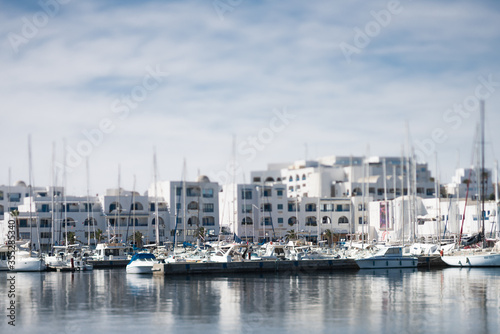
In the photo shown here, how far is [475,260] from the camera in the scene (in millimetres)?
82875

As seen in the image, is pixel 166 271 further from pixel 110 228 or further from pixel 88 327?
pixel 110 228

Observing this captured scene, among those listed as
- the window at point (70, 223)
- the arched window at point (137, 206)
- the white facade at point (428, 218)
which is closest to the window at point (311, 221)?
the white facade at point (428, 218)

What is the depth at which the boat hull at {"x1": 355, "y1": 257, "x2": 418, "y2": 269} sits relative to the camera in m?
83.9

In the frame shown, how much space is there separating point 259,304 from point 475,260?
43268 mm

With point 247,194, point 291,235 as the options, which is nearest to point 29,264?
point 291,235

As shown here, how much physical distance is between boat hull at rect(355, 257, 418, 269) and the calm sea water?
11259 mm

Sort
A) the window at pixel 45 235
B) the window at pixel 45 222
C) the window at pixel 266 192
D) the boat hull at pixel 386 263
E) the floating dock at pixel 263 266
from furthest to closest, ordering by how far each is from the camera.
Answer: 1. the window at pixel 266 192
2. the window at pixel 45 222
3. the window at pixel 45 235
4. the boat hull at pixel 386 263
5. the floating dock at pixel 263 266

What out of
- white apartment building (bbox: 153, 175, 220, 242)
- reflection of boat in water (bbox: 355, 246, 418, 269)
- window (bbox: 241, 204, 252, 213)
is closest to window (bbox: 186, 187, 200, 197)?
white apartment building (bbox: 153, 175, 220, 242)

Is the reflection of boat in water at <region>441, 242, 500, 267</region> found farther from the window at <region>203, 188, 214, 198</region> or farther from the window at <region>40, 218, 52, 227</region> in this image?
the window at <region>40, 218, 52, 227</region>

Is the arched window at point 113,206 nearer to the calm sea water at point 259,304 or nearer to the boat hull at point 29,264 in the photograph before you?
the boat hull at point 29,264

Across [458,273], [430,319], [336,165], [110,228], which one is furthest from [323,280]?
[336,165]

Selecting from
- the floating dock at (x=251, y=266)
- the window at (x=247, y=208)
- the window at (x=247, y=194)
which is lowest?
the floating dock at (x=251, y=266)

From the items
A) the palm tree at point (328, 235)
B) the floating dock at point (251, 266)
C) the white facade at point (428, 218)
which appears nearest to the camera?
the floating dock at point (251, 266)

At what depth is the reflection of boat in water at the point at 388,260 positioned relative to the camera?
84.0 meters
